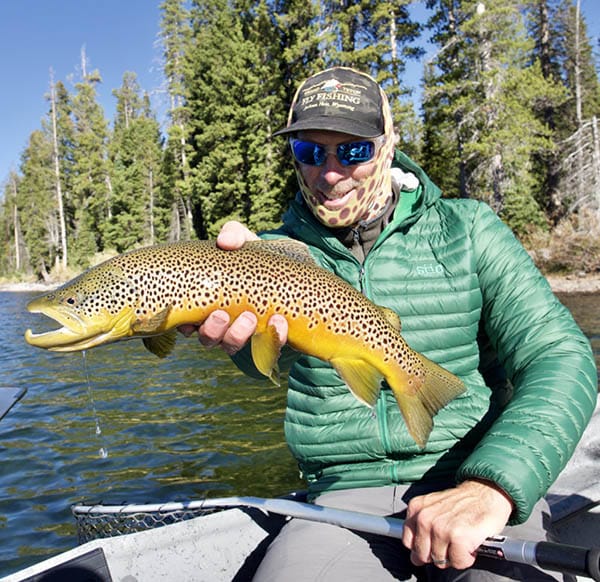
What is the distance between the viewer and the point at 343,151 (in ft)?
9.76

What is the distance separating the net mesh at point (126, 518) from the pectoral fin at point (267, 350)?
3.60 feet

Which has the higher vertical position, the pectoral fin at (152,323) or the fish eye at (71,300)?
the fish eye at (71,300)

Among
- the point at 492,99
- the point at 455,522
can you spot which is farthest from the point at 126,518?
the point at 492,99

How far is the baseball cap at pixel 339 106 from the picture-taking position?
2.87 metres

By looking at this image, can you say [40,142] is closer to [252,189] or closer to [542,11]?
[252,189]

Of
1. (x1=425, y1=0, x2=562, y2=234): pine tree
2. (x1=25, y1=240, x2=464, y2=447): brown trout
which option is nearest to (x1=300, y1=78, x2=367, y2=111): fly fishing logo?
(x1=25, y1=240, x2=464, y2=447): brown trout

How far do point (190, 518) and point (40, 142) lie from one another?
220 ft

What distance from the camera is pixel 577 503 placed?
296 cm

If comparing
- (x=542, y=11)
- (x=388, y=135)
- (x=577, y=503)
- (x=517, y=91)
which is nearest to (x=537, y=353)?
(x=577, y=503)

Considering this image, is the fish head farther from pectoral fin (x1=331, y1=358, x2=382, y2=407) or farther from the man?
pectoral fin (x1=331, y1=358, x2=382, y2=407)

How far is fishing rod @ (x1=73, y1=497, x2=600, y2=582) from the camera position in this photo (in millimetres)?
1917

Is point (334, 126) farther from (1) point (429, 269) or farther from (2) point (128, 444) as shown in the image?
(2) point (128, 444)

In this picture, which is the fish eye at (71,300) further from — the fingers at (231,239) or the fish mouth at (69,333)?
the fingers at (231,239)

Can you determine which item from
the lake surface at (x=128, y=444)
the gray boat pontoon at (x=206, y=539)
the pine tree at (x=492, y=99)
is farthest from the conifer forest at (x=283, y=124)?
the gray boat pontoon at (x=206, y=539)
